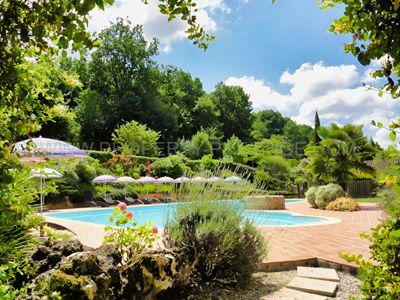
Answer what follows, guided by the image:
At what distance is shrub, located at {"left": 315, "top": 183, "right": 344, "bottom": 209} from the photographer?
15484 mm

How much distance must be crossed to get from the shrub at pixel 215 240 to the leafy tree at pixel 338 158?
14.0 meters

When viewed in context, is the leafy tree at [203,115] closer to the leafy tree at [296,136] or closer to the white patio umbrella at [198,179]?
the leafy tree at [296,136]

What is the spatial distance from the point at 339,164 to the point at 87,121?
27.0 metres

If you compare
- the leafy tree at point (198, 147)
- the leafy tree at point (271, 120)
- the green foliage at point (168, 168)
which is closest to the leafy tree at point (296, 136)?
the leafy tree at point (271, 120)

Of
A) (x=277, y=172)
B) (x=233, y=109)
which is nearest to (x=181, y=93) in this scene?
(x=233, y=109)

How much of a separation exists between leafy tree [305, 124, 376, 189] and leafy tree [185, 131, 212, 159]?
18.7 m

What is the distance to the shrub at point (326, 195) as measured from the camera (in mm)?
15484

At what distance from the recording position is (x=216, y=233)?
14.3 ft

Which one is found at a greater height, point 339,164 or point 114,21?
point 114,21

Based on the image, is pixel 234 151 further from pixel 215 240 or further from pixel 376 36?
pixel 376 36

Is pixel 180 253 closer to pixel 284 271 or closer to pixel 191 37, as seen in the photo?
pixel 284 271

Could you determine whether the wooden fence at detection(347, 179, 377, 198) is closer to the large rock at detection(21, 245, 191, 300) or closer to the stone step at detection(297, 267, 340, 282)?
the stone step at detection(297, 267, 340, 282)

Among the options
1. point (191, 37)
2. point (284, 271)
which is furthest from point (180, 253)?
point (191, 37)

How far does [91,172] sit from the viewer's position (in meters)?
20.5
